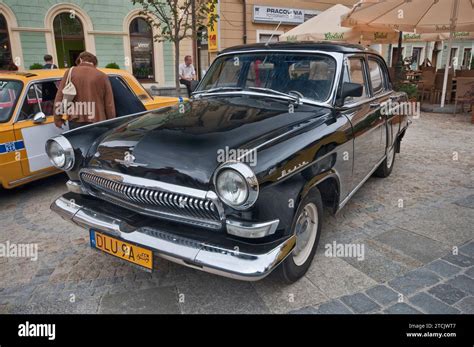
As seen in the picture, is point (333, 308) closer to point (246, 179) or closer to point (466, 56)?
point (246, 179)

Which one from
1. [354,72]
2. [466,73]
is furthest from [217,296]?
[466,73]

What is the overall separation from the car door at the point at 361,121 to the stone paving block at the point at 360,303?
1.29 metres

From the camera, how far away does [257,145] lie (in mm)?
2432

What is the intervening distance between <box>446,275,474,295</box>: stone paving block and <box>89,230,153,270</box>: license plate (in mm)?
2346

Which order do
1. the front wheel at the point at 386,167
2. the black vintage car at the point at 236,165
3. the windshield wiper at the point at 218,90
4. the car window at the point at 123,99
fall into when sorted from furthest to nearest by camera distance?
1. the car window at the point at 123,99
2. the front wheel at the point at 386,167
3. the windshield wiper at the point at 218,90
4. the black vintage car at the point at 236,165

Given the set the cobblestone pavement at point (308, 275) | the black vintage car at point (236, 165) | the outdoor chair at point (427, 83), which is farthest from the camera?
the outdoor chair at point (427, 83)

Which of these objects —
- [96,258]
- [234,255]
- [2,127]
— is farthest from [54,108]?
[234,255]

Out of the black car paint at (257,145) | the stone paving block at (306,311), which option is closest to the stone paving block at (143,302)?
the stone paving block at (306,311)

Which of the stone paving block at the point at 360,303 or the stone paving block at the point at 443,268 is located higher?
the stone paving block at the point at 443,268

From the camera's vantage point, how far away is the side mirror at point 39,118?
4.64 meters

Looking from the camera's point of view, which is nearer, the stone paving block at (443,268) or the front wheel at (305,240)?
the front wheel at (305,240)

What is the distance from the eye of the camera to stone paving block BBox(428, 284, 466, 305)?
8.96ft

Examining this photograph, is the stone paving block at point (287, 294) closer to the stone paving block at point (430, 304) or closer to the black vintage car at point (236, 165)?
the black vintage car at point (236, 165)

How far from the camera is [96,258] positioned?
3.38 meters
